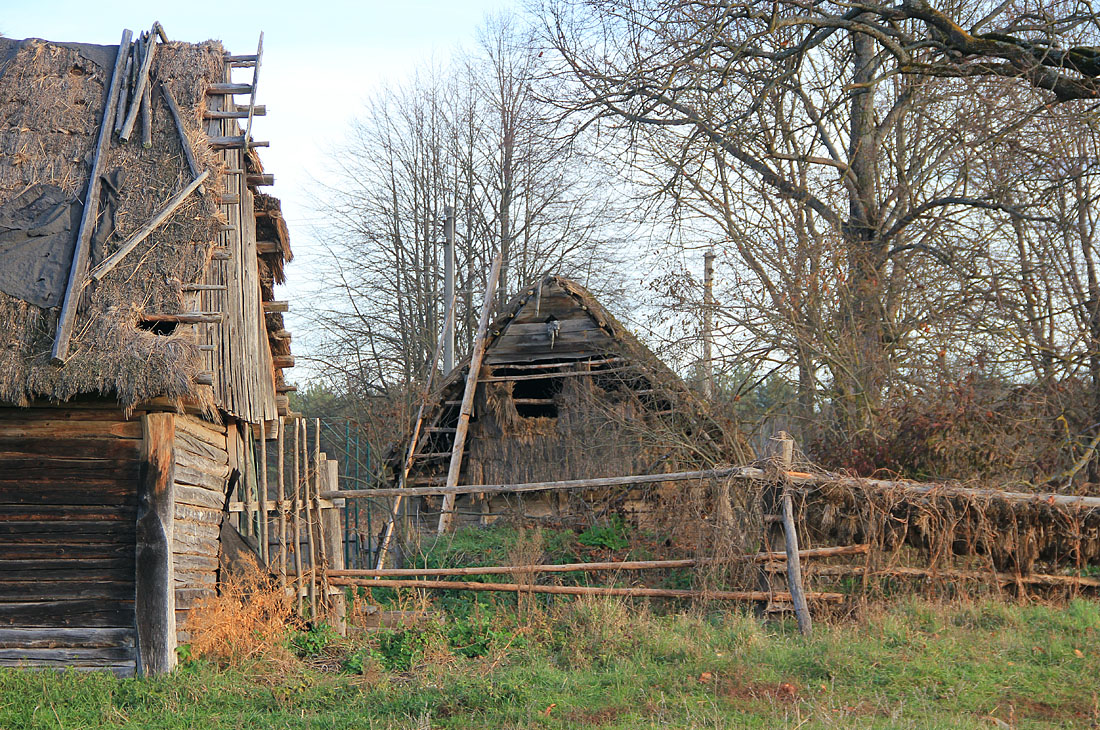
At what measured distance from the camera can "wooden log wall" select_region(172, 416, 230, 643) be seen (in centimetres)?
793

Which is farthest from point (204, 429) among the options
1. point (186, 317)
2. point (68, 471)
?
point (186, 317)

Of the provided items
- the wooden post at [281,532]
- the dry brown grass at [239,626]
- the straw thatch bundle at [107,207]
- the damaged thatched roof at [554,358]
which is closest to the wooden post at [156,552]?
the dry brown grass at [239,626]

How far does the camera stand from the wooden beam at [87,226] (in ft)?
23.3

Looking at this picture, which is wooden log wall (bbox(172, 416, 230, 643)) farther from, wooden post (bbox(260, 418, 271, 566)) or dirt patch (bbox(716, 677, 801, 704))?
dirt patch (bbox(716, 677, 801, 704))

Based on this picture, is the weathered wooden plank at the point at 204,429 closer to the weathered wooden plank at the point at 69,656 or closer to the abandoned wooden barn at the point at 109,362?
the abandoned wooden barn at the point at 109,362

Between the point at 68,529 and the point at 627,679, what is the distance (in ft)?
15.1

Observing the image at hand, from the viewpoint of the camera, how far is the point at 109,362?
7.07m

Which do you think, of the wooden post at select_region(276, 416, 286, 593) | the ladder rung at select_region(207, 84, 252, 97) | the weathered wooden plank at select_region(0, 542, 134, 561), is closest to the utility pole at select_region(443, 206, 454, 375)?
the wooden post at select_region(276, 416, 286, 593)

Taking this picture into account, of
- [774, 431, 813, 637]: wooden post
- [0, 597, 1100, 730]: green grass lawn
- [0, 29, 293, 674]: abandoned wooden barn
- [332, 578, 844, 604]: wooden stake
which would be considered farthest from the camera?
[332, 578, 844, 604]: wooden stake

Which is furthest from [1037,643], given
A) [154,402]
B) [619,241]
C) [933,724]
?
[619,241]

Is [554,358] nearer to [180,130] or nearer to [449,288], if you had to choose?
[449,288]

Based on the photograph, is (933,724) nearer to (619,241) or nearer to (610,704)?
(610,704)

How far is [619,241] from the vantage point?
88.6 ft

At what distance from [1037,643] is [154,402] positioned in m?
7.59
